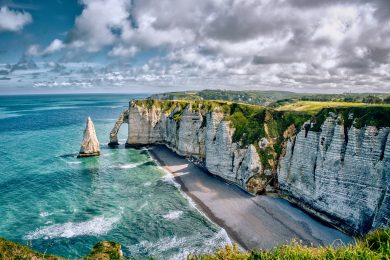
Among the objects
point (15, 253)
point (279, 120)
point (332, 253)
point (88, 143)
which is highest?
point (279, 120)

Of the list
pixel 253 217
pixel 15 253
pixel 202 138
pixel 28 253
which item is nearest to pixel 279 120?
pixel 253 217

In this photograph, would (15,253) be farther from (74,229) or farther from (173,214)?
(173,214)

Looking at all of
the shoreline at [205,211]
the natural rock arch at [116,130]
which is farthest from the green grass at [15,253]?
the natural rock arch at [116,130]

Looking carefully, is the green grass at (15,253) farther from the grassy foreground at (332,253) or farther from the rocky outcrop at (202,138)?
the rocky outcrop at (202,138)

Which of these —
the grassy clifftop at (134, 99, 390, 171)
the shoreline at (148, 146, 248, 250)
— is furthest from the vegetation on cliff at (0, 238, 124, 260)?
the grassy clifftop at (134, 99, 390, 171)

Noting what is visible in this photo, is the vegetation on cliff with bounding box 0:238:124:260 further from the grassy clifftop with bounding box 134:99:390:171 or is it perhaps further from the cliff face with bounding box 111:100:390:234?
the grassy clifftop with bounding box 134:99:390:171

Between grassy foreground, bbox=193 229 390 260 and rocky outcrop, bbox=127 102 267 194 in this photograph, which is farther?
rocky outcrop, bbox=127 102 267 194
